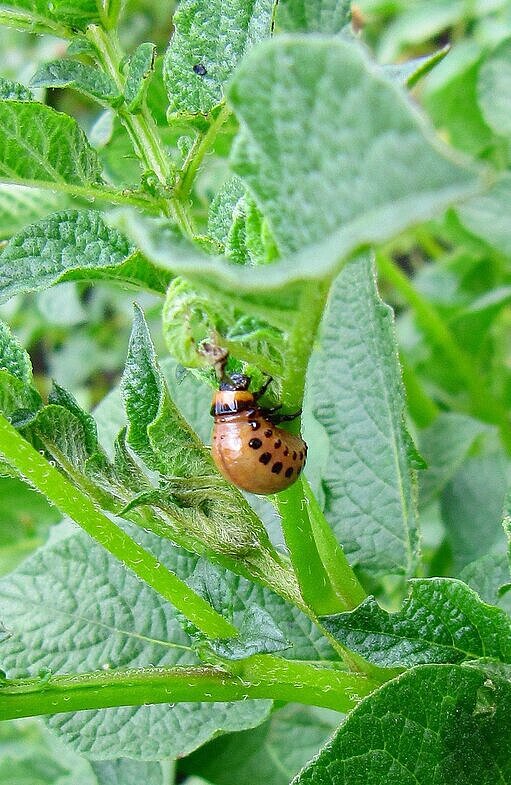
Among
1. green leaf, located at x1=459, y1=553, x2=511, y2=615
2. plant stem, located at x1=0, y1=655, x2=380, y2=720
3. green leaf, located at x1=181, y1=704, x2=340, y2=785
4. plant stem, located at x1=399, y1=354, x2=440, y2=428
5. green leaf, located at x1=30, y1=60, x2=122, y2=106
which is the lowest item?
green leaf, located at x1=181, y1=704, x2=340, y2=785

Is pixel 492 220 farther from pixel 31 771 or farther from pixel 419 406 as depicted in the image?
pixel 31 771

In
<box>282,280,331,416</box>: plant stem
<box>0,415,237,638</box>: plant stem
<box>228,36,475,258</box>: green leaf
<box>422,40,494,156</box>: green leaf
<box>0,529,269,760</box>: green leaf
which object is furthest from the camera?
<box>422,40,494,156</box>: green leaf

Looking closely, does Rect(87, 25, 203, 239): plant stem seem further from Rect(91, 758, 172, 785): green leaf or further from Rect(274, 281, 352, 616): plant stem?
Rect(91, 758, 172, 785): green leaf

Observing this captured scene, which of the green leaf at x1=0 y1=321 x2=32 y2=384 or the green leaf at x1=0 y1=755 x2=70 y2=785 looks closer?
the green leaf at x1=0 y1=321 x2=32 y2=384

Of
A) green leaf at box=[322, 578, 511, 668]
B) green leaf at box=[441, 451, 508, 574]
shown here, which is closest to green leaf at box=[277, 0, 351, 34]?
green leaf at box=[322, 578, 511, 668]

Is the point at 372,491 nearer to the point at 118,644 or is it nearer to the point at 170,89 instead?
the point at 118,644

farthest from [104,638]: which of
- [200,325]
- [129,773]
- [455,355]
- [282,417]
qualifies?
[455,355]
